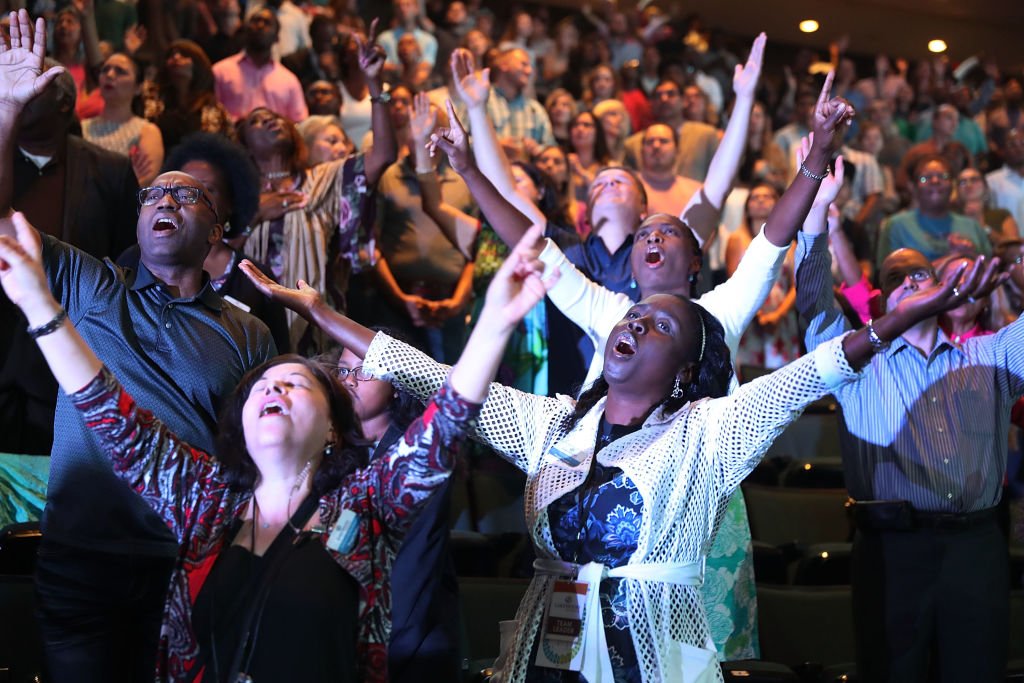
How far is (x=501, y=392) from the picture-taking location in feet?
8.87

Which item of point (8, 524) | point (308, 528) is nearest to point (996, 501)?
point (308, 528)

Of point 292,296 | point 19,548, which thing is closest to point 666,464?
point 292,296

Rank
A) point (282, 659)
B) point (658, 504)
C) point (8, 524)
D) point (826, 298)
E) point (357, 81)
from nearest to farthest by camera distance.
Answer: point (282, 659), point (658, 504), point (8, 524), point (826, 298), point (357, 81)

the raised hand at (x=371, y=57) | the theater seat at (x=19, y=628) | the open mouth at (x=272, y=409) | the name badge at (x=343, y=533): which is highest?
the raised hand at (x=371, y=57)

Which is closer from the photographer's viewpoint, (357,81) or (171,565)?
(171,565)

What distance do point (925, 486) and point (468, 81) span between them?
6.09 feet

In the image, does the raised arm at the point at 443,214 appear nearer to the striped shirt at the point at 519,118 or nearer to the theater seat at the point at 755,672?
the striped shirt at the point at 519,118

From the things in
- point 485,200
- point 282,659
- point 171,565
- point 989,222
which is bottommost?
point 282,659

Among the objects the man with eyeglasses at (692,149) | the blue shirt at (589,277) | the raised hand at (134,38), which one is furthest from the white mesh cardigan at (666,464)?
the raised hand at (134,38)

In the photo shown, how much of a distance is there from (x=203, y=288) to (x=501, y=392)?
2.38ft

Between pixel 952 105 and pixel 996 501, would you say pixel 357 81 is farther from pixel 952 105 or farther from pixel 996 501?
pixel 952 105

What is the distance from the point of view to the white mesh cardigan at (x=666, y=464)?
7.79 feet

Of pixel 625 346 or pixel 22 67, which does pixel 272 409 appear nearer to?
pixel 625 346

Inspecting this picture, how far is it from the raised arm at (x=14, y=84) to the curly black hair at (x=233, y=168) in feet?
2.71
